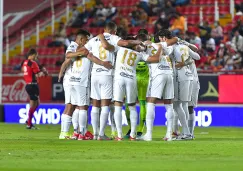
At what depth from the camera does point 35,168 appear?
1217cm

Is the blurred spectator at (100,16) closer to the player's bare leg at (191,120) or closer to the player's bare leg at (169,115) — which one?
the player's bare leg at (191,120)

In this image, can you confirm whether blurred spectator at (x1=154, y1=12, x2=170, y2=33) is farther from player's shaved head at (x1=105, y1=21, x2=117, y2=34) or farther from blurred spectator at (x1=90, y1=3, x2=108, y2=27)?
player's shaved head at (x1=105, y1=21, x2=117, y2=34)

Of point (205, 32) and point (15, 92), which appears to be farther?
point (205, 32)

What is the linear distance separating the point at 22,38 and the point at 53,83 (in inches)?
343

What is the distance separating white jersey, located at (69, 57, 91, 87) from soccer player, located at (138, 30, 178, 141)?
1.49 m

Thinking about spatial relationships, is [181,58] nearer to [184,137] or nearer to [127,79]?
[127,79]

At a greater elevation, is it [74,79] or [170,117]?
[74,79]

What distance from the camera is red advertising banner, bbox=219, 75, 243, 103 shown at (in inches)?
1128

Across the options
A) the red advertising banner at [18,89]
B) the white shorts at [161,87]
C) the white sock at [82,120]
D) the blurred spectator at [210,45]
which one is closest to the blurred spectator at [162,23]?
the blurred spectator at [210,45]

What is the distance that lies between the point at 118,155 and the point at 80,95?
4.85 m

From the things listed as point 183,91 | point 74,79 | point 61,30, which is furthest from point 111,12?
point 183,91

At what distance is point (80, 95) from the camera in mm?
19266

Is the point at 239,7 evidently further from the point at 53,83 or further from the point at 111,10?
the point at 53,83

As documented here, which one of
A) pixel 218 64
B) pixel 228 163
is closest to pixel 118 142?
pixel 228 163
